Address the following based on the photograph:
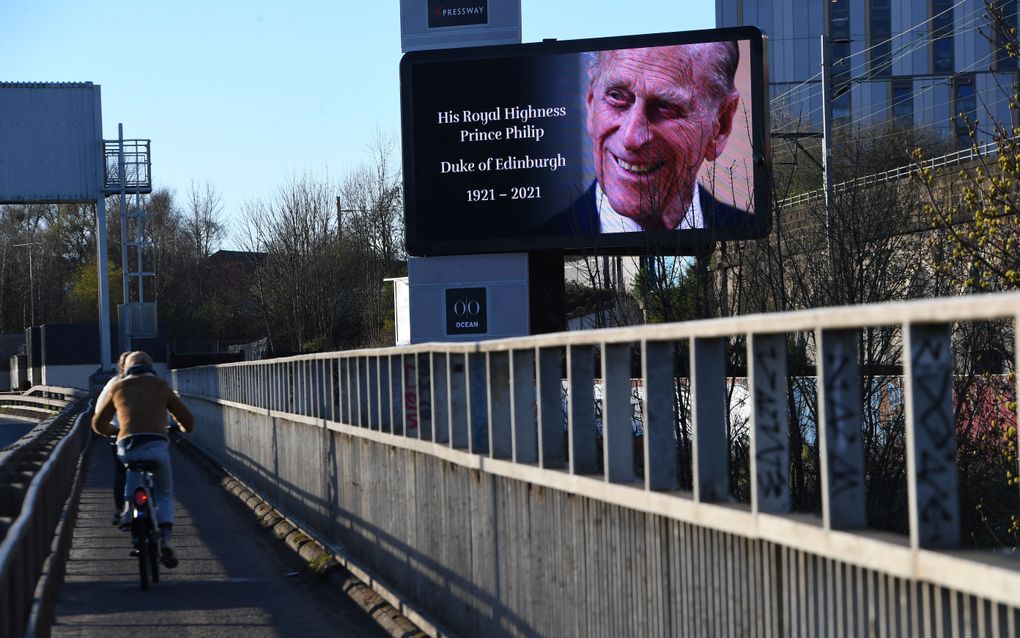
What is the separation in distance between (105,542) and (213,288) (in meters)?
82.6

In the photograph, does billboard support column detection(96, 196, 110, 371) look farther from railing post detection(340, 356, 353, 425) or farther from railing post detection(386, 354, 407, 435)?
railing post detection(386, 354, 407, 435)

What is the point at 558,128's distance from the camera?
23.9 meters

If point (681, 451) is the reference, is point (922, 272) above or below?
above

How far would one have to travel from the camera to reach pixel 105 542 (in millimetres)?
14227

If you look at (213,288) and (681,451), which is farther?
(213,288)

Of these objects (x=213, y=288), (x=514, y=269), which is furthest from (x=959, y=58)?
(x=514, y=269)

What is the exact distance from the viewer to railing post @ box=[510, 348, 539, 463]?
22.0ft

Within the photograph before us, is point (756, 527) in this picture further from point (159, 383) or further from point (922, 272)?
point (922, 272)

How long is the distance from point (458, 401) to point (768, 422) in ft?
11.9

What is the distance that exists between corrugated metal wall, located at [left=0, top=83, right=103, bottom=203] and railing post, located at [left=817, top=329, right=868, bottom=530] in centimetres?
4967

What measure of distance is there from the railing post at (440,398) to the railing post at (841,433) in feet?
14.1

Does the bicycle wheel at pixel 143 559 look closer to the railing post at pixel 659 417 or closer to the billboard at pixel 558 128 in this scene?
the railing post at pixel 659 417

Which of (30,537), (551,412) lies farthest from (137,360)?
(551,412)

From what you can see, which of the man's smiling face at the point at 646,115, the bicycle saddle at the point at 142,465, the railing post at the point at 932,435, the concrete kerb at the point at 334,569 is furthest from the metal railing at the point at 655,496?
the man's smiling face at the point at 646,115
